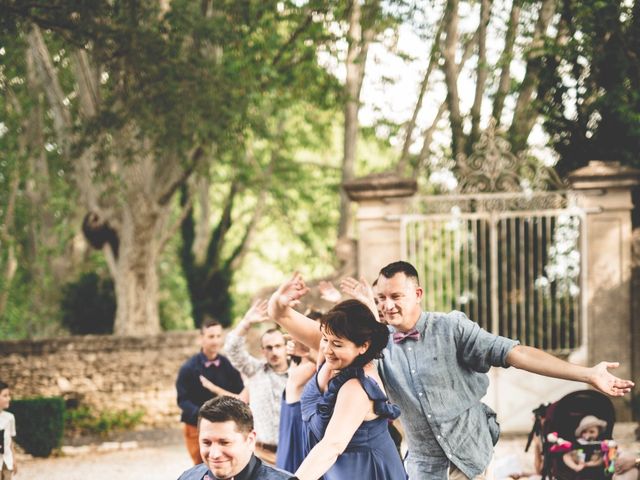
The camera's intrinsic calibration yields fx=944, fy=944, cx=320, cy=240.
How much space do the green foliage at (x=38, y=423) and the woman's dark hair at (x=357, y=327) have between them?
10644 mm

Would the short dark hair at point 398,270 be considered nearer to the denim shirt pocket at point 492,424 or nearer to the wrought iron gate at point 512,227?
the denim shirt pocket at point 492,424

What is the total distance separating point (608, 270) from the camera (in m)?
13.4

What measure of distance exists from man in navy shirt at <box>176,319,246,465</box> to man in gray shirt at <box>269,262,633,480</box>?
14.2 feet

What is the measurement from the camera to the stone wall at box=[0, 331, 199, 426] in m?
15.5

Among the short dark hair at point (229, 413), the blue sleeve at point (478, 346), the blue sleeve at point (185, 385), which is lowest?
the blue sleeve at point (185, 385)

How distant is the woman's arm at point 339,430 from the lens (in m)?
3.89

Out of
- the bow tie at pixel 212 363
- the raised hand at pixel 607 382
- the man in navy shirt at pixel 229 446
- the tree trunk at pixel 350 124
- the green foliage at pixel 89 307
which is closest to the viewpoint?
the man in navy shirt at pixel 229 446

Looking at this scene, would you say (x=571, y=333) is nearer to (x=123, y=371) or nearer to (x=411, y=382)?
(x=123, y=371)

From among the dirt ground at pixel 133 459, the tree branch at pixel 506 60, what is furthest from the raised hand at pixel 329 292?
the tree branch at pixel 506 60

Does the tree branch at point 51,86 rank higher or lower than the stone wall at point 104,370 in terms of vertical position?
higher

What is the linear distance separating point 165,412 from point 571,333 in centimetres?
678

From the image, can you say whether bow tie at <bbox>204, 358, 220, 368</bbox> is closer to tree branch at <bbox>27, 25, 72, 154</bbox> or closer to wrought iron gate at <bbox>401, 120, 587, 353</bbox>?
wrought iron gate at <bbox>401, 120, 587, 353</bbox>

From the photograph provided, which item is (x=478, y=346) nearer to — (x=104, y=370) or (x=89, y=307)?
(x=104, y=370)

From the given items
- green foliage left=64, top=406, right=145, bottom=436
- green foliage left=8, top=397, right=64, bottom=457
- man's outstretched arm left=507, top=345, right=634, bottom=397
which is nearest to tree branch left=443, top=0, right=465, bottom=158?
green foliage left=64, top=406, right=145, bottom=436
